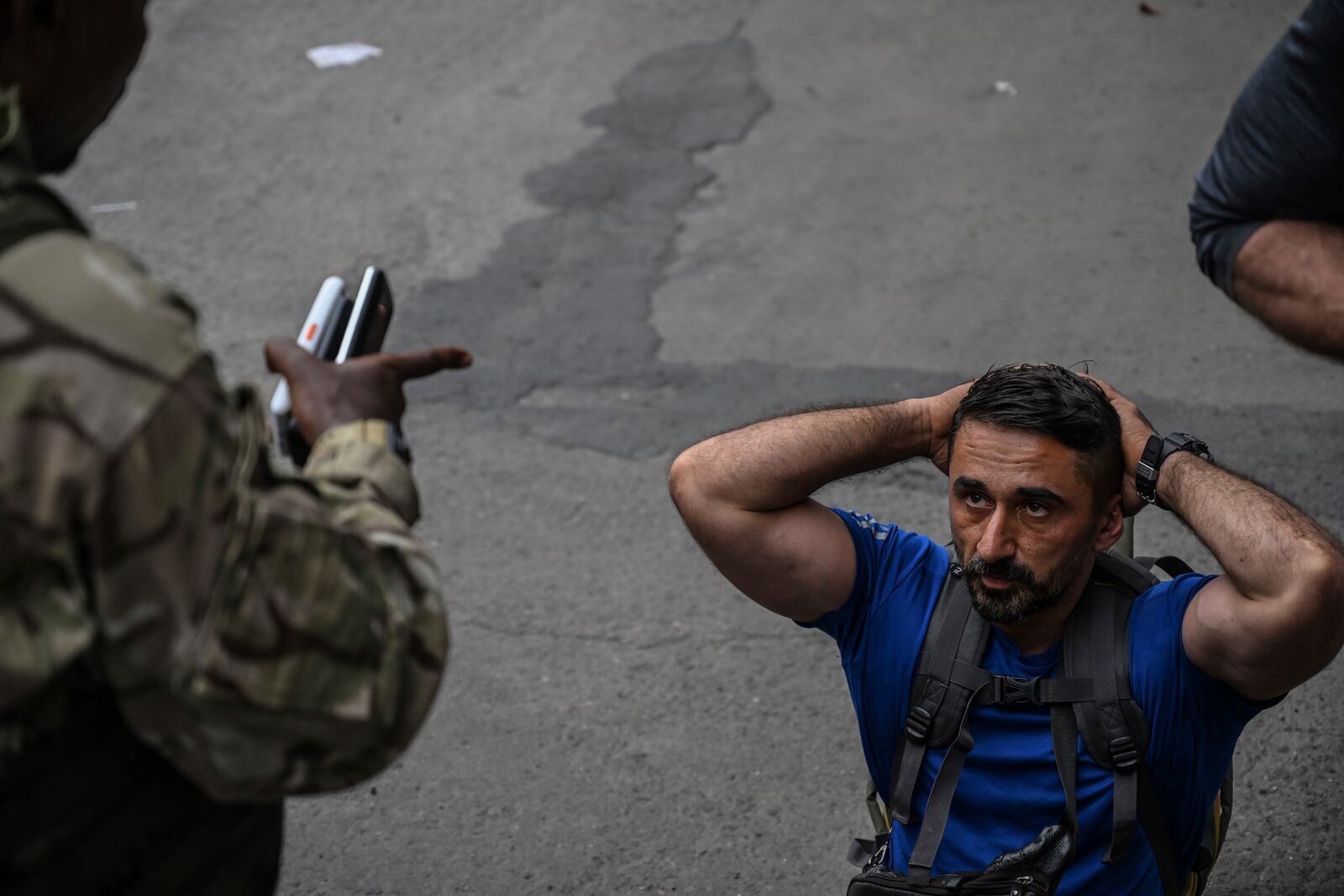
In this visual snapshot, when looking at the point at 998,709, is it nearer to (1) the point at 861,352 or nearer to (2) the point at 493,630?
(2) the point at 493,630

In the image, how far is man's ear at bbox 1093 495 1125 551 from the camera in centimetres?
265

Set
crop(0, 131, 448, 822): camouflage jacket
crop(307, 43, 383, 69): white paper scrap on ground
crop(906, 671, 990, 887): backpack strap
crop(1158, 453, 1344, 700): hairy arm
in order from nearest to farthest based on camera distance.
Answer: crop(0, 131, 448, 822): camouflage jacket < crop(1158, 453, 1344, 700): hairy arm < crop(906, 671, 990, 887): backpack strap < crop(307, 43, 383, 69): white paper scrap on ground

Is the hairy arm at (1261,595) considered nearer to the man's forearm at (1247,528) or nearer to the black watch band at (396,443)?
the man's forearm at (1247,528)

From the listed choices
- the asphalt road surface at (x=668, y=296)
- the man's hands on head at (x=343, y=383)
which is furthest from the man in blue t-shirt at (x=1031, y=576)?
the man's hands on head at (x=343, y=383)

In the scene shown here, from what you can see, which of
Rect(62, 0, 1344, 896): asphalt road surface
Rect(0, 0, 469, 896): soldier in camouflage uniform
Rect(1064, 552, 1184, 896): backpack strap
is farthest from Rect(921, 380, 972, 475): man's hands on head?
Rect(0, 0, 469, 896): soldier in camouflage uniform

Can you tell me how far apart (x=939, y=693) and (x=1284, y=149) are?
1206 millimetres

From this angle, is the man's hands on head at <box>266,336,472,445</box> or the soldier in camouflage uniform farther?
the man's hands on head at <box>266,336,472,445</box>

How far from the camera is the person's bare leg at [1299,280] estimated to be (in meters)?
2.59

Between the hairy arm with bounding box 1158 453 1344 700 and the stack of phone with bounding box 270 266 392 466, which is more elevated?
the stack of phone with bounding box 270 266 392 466

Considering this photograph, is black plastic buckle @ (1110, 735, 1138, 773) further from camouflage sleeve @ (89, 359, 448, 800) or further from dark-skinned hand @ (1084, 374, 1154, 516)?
camouflage sleeve @ (89, 359, 448, 800)

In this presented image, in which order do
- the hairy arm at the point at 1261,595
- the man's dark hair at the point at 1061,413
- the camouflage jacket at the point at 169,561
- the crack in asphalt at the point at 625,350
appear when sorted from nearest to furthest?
the camouflage jacket at the point at 169,561 < the hairy arm at the point at 1261,595 < the man's dark hair at the point at 1061,413 < the crack in asphalt at the point at 625,350

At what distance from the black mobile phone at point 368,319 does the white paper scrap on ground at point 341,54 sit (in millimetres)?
6215

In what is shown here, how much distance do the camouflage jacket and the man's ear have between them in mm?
1631

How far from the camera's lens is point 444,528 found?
14.6ft
